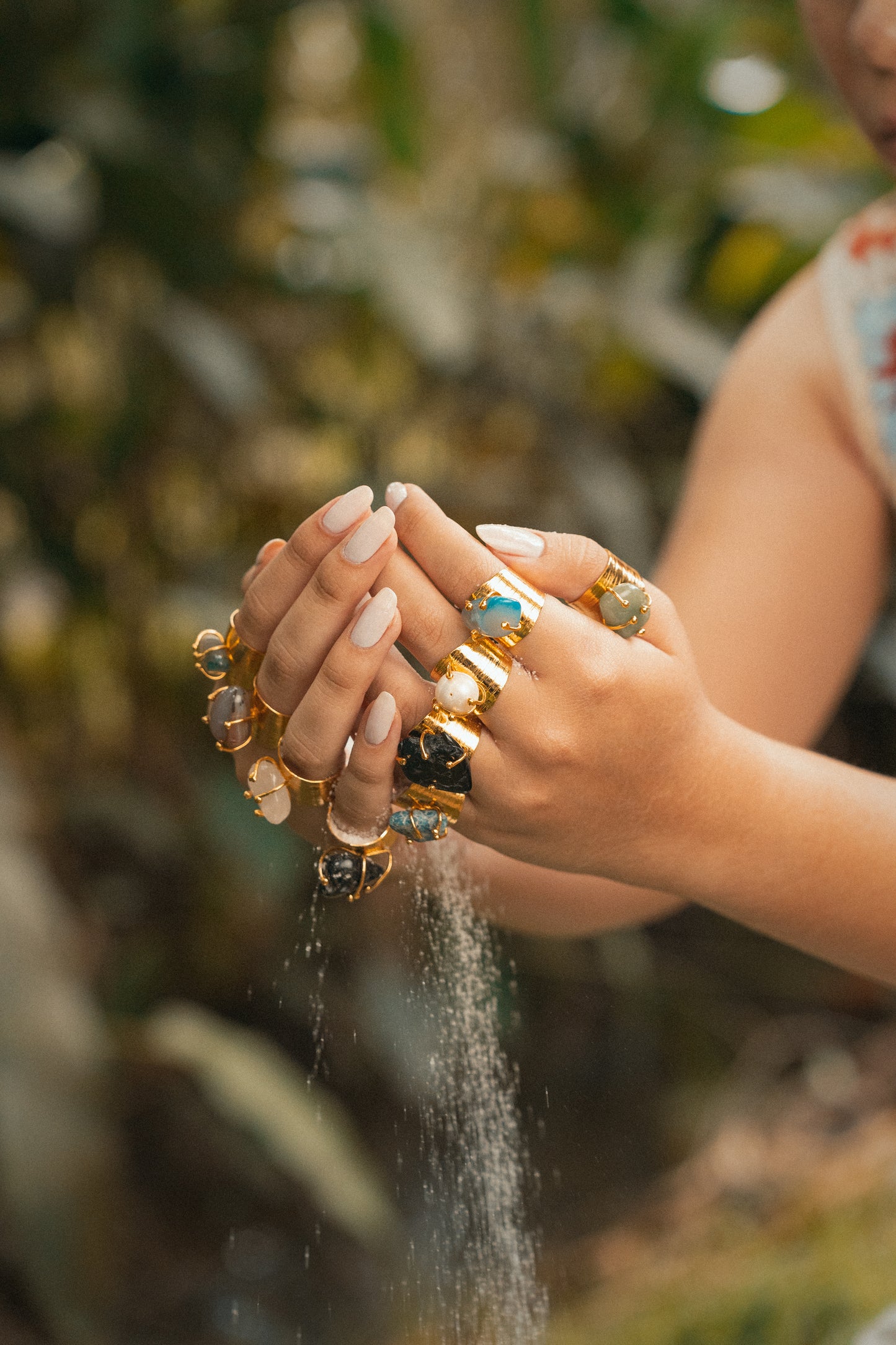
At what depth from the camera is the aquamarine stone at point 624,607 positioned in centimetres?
37

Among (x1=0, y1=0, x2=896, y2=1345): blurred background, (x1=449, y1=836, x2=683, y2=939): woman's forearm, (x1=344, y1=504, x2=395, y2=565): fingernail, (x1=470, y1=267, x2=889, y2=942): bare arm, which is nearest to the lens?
(x1=344, y1=504, x2=395, y2=565): fingernail

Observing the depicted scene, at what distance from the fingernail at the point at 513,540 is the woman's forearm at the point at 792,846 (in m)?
0.10

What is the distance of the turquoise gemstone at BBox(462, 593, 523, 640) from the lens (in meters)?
0.35

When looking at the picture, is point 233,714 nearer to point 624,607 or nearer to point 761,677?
point 624,607

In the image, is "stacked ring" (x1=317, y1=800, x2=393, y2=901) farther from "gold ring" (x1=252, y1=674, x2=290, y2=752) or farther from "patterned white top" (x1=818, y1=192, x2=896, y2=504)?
"patterned white top" (x1=818, y1=192, x2=896, y2=504)

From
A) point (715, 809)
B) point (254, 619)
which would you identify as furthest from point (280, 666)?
point (715, 809)

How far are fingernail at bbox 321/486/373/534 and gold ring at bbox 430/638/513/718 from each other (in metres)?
0.05

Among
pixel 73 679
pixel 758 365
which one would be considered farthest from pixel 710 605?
pixel 73 679

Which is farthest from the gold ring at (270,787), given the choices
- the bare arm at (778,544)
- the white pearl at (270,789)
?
the bare arm at (778,544)

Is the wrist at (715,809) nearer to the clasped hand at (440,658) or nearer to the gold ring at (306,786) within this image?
the clasped hand at (440,658)

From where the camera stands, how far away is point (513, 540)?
1.18ft

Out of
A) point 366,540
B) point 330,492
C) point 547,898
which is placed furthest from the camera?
point 330,492

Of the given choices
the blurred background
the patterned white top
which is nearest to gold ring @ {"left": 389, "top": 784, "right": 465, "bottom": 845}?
the patterned white top

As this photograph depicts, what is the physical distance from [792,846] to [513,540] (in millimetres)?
171
